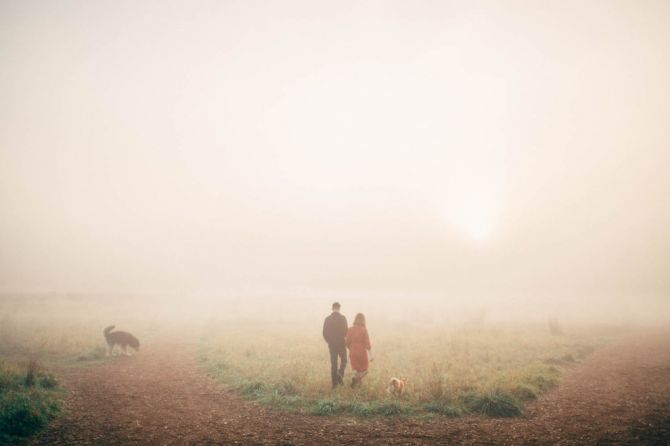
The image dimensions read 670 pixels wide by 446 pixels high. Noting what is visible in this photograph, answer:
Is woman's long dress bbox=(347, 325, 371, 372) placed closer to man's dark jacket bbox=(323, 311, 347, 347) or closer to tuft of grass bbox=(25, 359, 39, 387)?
man's dark jacket bbox=(323, 311, 347, 347)

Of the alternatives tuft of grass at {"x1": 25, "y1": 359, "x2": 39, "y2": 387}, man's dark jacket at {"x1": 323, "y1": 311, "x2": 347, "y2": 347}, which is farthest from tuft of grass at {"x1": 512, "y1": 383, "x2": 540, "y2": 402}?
tuft of grass at {"x1": 25, "y1": 359, "x2": 39, "y2": 387}

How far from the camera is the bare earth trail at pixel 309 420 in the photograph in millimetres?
8414

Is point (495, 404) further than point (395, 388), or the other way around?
point (395, 388)

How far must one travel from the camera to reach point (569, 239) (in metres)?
144

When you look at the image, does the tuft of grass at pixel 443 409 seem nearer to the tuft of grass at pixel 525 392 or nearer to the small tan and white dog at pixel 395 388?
the small tan and white dog at pixel 395 388

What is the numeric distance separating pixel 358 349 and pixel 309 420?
3.55 meters

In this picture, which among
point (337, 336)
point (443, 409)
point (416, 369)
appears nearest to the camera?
point (443, 409)

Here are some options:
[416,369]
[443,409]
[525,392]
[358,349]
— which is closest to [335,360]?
[358,349]

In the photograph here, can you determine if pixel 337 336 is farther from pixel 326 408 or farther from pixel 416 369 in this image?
pixel 416 369

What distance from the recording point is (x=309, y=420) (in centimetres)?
993

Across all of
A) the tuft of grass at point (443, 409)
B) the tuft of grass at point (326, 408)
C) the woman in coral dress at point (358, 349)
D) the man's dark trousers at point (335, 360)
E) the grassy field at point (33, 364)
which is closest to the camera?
the grassy field at point (33, 364)

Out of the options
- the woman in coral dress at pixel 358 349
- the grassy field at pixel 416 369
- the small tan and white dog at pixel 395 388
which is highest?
the woman in coral dress at pixel 358 349

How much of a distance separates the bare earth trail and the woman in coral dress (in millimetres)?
3031

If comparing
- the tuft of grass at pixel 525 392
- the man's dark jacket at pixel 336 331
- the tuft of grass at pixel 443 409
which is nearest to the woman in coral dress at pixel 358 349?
the man's dark jacket at pixel 336 331
